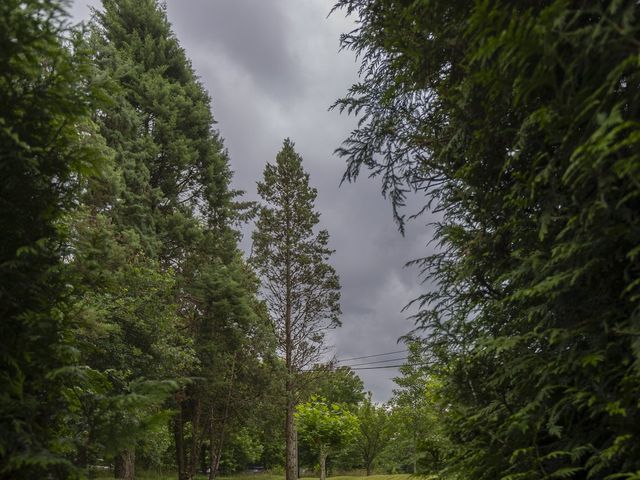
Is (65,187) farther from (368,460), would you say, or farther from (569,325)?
(368,460)

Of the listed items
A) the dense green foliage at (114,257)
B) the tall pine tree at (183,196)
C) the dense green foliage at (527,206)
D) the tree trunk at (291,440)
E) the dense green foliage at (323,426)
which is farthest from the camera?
the tree trunk at (291,440)

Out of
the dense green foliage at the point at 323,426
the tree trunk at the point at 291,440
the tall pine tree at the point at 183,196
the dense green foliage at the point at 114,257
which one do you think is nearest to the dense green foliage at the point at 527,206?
the dense green foliage at the point at 114,257

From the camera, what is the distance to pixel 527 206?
420 centimetres

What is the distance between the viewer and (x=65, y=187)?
4367 millimetres

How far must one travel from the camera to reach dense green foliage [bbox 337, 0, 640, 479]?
3.23 m

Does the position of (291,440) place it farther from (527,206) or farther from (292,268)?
(527,206)

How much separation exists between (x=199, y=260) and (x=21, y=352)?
14051 mm

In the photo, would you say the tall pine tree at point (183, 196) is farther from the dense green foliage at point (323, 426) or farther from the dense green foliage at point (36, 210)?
the dense green foliage at point (36, 210)

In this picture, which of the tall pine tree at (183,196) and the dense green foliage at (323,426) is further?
the dense green foliage at (323,426)

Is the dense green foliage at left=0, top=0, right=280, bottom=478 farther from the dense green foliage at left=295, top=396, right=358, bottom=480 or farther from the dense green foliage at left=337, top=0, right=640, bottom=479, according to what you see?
the dense green foliage at left=337, top=0, right=640, bottom=479

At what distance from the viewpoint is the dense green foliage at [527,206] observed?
323cm

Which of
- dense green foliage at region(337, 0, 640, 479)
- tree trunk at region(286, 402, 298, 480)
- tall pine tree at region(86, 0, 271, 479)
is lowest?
tree trunk at region(286, 402, 298, 480)

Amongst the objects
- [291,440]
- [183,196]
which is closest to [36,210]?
[183,196]

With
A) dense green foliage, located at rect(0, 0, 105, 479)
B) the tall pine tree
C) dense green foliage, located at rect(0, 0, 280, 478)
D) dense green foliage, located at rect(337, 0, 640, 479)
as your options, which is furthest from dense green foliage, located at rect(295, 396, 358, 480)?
dense green foliage, located at rect(0, 0, 105, 479)
